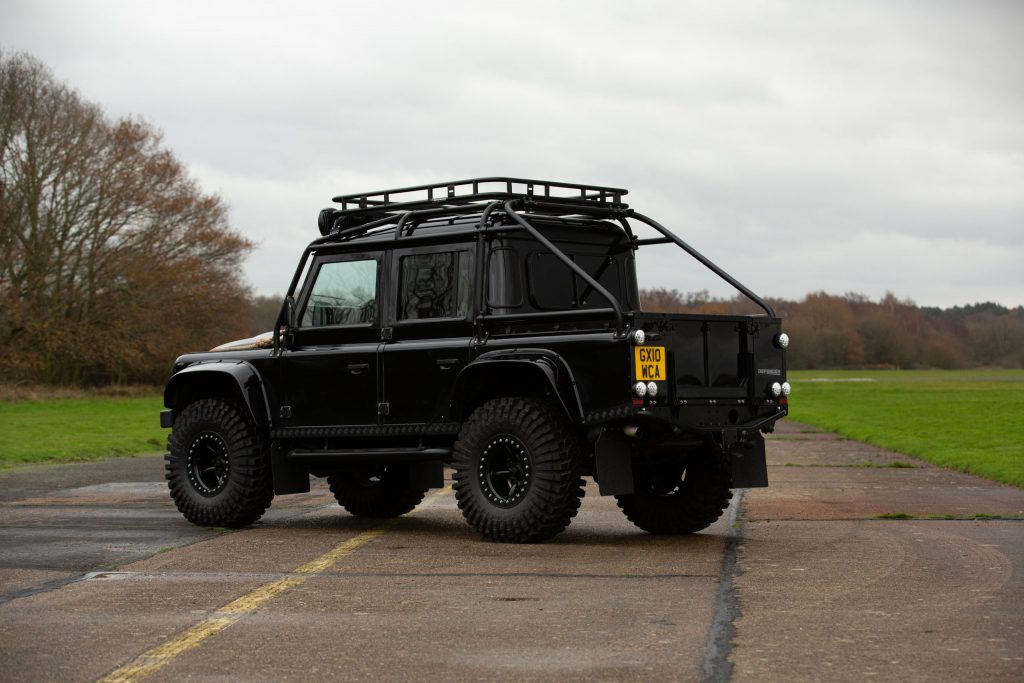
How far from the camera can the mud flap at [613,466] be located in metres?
9.87

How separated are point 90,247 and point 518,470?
3963cm

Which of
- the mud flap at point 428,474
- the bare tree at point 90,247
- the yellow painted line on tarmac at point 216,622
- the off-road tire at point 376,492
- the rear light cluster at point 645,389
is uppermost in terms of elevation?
the bare tree at point 90,247

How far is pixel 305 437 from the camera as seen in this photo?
458 inches

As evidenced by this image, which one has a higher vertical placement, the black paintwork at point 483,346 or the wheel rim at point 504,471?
the black paintwork at point 483,346

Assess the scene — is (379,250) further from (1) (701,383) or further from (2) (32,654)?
(2) (32,654)

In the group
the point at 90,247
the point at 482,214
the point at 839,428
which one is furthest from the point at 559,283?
the point at 90,247

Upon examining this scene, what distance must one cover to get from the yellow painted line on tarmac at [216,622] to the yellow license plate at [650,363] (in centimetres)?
228

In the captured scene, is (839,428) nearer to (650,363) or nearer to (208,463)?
(208,463)

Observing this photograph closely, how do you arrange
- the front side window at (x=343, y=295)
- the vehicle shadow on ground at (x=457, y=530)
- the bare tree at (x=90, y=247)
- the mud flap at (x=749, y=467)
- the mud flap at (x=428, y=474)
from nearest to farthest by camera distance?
the vehicle shadow on ground at (x=457, y=530), the mud flap at (x=749, y=467), the front side window at (x=343, y=295), the mud flap at (x=428, y=474), the bare tree at (x=90, y=247)

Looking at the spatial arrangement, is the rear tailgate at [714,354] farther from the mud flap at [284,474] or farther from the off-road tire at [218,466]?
the off-road tire at [218,466]

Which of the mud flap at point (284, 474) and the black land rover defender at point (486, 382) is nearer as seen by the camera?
the black land rover defender at point (486, 382)

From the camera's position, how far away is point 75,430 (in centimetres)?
2892

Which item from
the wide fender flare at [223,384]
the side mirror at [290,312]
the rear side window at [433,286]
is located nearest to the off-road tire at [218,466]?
the wide fender flare at [223,384]

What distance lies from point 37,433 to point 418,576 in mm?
20335
